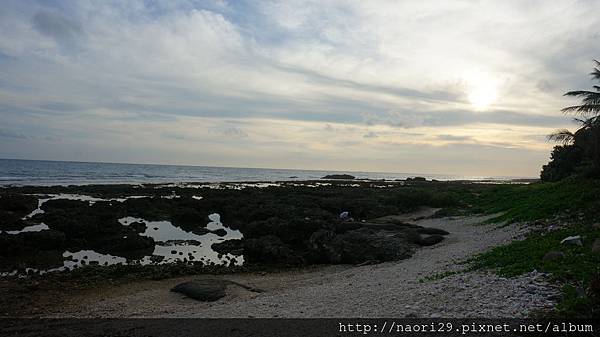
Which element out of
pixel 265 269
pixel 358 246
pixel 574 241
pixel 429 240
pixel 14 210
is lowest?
pixel 265 269

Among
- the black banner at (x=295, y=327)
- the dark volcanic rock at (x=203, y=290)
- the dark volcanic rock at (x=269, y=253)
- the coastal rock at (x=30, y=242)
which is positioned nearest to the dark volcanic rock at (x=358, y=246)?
the dark volcanic rock at (x=269, y=253)

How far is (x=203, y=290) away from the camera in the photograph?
14328mm

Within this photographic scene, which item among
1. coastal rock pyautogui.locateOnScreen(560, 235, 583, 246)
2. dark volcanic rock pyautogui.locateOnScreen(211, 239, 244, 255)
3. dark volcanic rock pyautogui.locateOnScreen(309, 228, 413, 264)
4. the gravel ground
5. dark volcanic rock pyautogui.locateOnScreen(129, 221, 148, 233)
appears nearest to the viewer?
the gravel ground

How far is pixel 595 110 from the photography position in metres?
26.8

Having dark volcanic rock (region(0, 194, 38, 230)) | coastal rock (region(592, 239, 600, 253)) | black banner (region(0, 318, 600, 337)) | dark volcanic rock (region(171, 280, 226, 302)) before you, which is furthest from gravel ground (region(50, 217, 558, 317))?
dark volcanic rock (region(0, 194, 38, 230))

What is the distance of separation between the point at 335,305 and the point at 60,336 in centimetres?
697

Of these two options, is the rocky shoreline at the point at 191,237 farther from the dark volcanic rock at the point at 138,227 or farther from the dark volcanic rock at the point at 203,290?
the dark volcanic rock at the point at 203,290

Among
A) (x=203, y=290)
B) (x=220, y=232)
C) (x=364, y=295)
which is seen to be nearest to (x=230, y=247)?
(x=220, y=232)

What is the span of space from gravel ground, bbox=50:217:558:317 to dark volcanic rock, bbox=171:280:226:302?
0.26 meters

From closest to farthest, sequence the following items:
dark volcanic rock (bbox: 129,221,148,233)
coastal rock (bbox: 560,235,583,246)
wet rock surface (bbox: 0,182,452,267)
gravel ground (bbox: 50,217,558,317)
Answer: gravel ground (bbox: 50,217,558,317) < coastal rock (bbox: 560,235,583,246) < wet rock surface (bbox: 0,182,452,267) < dark volcanic rock (bbox: 129,221,148,233)

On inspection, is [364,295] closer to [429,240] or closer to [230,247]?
[429,240]

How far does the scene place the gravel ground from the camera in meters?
8.73

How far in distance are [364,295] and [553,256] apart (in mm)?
5079

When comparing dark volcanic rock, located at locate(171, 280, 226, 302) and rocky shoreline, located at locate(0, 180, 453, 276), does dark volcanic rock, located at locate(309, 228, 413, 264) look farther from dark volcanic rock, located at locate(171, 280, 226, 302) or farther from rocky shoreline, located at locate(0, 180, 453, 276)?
dark volcanic rock, located at locate(171, 280, 226, 302)
